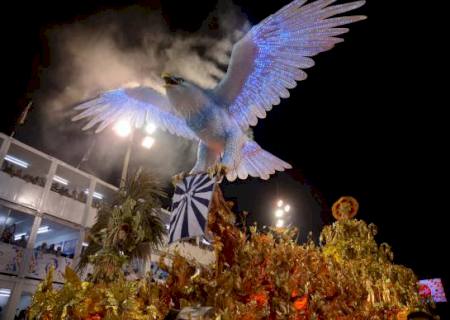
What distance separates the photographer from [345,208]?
8164 mm

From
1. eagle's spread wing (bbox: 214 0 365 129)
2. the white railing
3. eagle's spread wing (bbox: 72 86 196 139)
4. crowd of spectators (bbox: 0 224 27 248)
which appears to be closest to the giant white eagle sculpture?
eagle's spread wing (bbox: 214 0 365 129)

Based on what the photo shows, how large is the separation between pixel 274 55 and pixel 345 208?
434 cm

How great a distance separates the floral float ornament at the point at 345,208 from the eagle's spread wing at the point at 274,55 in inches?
146

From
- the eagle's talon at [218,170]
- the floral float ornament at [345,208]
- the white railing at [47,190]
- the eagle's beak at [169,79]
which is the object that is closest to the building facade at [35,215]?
the white railing at [47,190]

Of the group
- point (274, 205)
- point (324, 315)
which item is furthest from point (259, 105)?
point (274, 205)

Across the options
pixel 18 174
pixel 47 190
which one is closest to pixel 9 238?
pixel 47 190

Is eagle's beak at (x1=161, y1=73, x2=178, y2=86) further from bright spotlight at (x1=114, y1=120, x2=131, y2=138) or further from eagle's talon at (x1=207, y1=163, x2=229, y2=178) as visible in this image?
bright spotlight at (x1=114, y1=120, x2=131, y2=138)

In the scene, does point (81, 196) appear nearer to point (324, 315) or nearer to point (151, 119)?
point (151, 119)

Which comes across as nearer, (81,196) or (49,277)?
(49,277)

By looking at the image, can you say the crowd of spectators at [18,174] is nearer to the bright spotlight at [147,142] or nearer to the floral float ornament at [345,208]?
the bright spotlight at [147,142]

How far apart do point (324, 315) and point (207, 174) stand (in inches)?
107

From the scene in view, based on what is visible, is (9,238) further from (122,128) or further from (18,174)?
(122,128)

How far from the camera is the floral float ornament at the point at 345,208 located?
26.5 ft

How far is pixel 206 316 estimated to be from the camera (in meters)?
4.08
